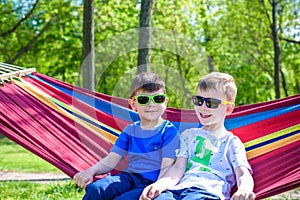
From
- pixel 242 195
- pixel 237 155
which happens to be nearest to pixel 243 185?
pixel 242 195

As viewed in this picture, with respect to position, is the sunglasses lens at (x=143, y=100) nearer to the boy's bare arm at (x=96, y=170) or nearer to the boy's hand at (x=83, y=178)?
the boy's bare arm at (x=96, y=170)

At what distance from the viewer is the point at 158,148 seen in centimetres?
251

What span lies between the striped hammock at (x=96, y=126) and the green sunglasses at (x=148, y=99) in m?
0.37

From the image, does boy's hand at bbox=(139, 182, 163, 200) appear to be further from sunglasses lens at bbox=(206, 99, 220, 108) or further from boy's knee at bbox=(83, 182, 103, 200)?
sunglasses lens at bbox=(206, 99, 220, 108)

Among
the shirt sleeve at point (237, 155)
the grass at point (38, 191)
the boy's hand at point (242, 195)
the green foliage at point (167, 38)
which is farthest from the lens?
the green foliage at point (167, 38)

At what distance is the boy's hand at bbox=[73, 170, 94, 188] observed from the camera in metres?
2.40

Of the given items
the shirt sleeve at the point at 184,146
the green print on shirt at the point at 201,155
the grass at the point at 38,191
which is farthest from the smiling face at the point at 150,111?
the grass at the point at 38,191

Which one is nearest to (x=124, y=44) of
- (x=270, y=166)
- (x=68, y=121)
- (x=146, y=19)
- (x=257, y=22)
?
(x=257, y=22)

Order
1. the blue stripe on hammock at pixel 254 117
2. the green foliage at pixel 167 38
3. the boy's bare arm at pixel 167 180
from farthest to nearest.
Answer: the green foliage at pixel 167 38 < the blue stripe on hammock at pixel 254 117 < the boy's bare arm at pixel 167 180

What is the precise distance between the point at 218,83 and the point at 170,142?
0.39m

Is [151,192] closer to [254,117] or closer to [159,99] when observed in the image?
[159,99]

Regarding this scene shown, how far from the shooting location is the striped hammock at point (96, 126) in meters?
2.57

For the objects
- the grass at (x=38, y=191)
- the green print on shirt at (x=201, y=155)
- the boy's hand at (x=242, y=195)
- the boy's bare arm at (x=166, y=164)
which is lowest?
the grass at (x=38, y=191)

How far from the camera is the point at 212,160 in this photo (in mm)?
2383
